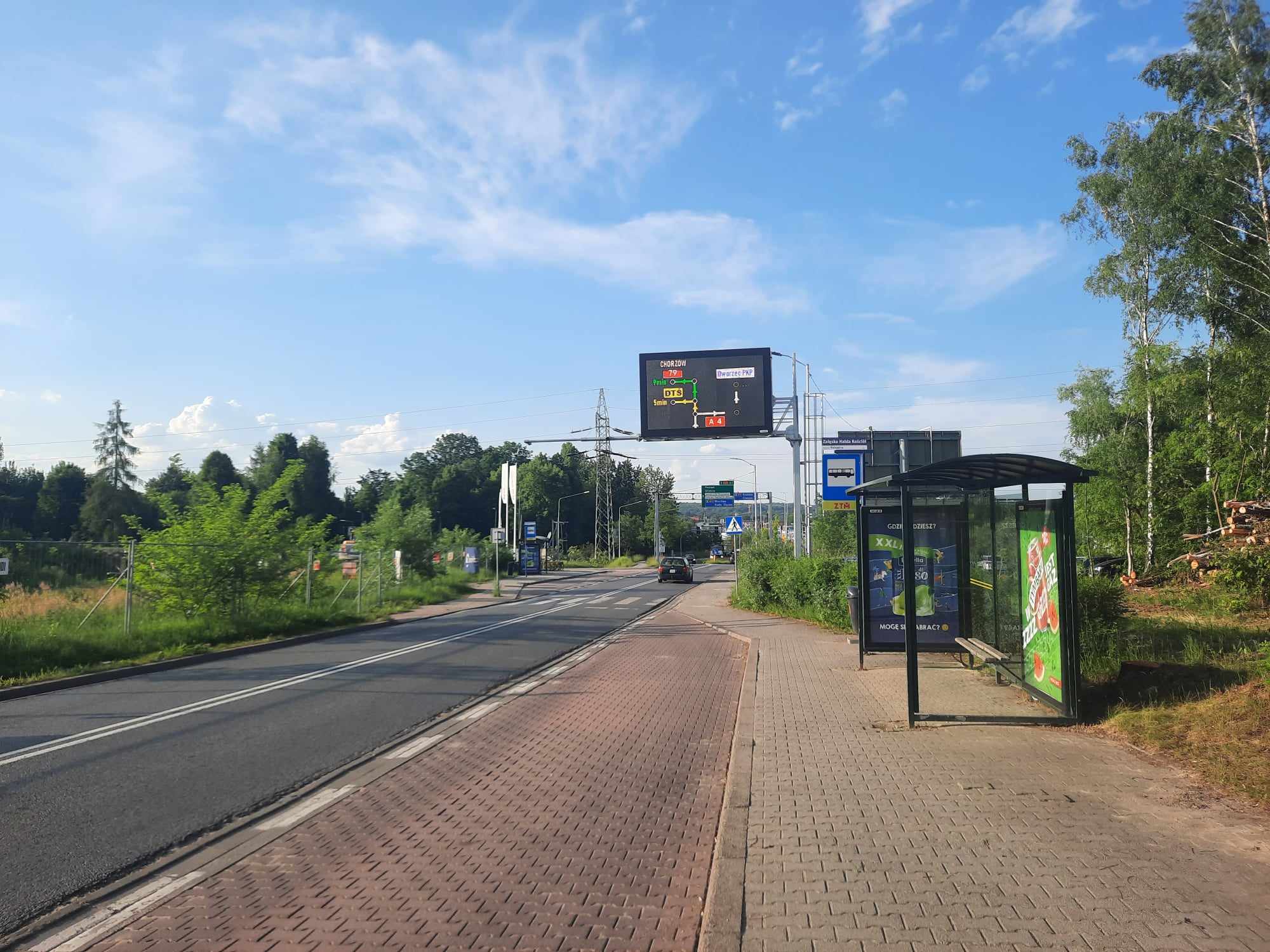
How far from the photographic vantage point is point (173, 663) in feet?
47.5

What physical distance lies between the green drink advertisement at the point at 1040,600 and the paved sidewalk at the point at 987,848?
0.66m

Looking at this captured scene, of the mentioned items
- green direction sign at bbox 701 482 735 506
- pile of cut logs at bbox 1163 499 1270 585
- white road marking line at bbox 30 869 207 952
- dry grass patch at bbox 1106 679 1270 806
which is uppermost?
green direction sign at bbox 701 482 735 506

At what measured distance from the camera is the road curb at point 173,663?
11.7m

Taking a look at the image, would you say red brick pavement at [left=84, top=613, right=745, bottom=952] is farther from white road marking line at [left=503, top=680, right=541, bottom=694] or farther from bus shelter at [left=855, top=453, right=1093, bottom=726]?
bus shelter at [left=855, top=453, right=1093, bottom=726]

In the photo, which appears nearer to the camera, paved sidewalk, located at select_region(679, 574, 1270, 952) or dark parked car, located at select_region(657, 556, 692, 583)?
paved sidewalk, located at select_region(679, 574, 1270, 952)

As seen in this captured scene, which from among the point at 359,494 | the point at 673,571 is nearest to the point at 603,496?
the point at 359,494

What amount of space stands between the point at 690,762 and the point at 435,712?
3705 mm

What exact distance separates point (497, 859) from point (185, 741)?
4.77 meters

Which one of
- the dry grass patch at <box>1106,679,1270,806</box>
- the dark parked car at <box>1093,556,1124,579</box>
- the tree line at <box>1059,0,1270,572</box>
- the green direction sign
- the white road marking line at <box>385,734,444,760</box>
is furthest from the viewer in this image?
the green direction sign

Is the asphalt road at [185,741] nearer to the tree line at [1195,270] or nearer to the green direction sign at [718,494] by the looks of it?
the tree line at [1195,270]

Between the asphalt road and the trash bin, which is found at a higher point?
the trash bin

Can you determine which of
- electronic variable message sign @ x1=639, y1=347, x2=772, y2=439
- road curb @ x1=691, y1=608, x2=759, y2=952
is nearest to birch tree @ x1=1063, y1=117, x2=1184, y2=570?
electronic variable message sign @ x1=639, y1=347, x2=772, y2=439

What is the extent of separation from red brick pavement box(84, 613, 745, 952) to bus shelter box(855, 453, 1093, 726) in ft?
9.94

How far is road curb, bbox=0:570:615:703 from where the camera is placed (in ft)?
38.3
